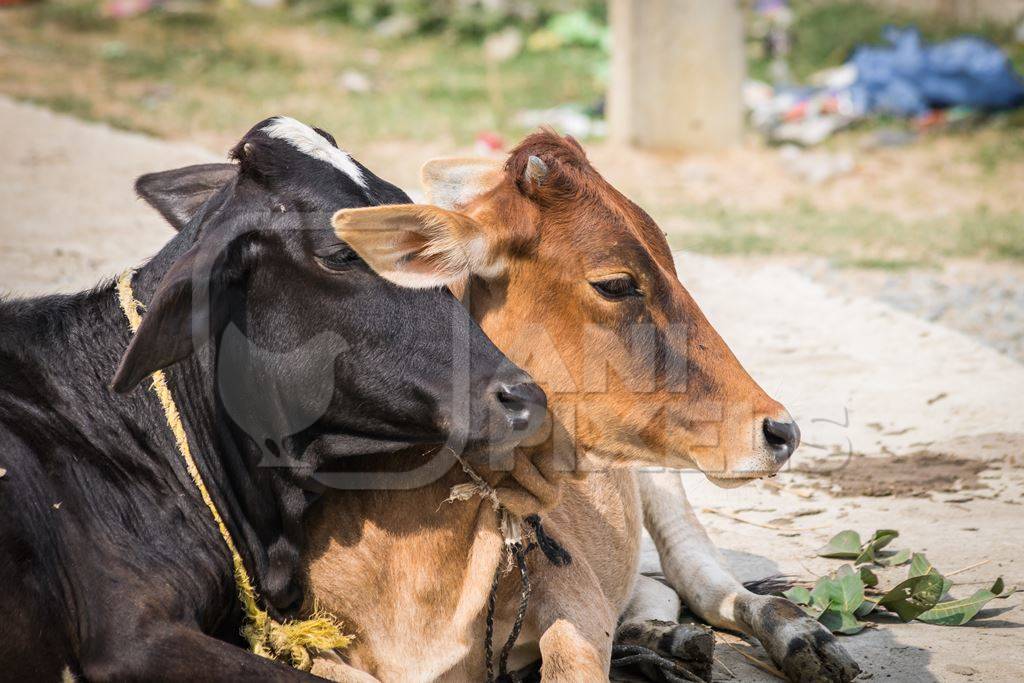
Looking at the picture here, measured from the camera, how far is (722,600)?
4.48 m

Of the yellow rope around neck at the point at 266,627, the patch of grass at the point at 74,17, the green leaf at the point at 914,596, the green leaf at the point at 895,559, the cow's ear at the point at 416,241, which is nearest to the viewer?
the cow's ear at the point at 416,241

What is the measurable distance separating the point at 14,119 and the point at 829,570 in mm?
8653

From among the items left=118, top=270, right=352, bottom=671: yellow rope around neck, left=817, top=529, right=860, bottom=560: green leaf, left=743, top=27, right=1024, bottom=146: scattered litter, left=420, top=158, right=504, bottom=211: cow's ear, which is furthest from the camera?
left=743, top=27, right=1024, bottom=146: scattered litter

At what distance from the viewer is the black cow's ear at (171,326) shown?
3107 millimetres

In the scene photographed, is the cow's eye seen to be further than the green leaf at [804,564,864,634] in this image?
No

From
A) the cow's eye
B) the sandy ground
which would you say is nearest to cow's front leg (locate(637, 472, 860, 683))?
the sandy ground

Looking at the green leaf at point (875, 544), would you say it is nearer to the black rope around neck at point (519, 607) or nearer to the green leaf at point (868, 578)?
the green leaf at point (868, 578)

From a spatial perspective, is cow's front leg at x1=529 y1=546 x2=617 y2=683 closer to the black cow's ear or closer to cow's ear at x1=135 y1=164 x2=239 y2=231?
the black cow's ear

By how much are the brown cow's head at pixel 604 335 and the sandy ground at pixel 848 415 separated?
3.16 feet

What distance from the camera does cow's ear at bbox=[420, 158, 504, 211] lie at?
3828 mm

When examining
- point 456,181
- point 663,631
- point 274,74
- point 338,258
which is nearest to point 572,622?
point 663,631

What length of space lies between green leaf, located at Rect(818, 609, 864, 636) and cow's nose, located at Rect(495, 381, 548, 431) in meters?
1.57

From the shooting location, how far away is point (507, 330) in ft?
11.7

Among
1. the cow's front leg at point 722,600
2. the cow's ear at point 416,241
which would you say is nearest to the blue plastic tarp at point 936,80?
the cow's front leg at point 722,600
